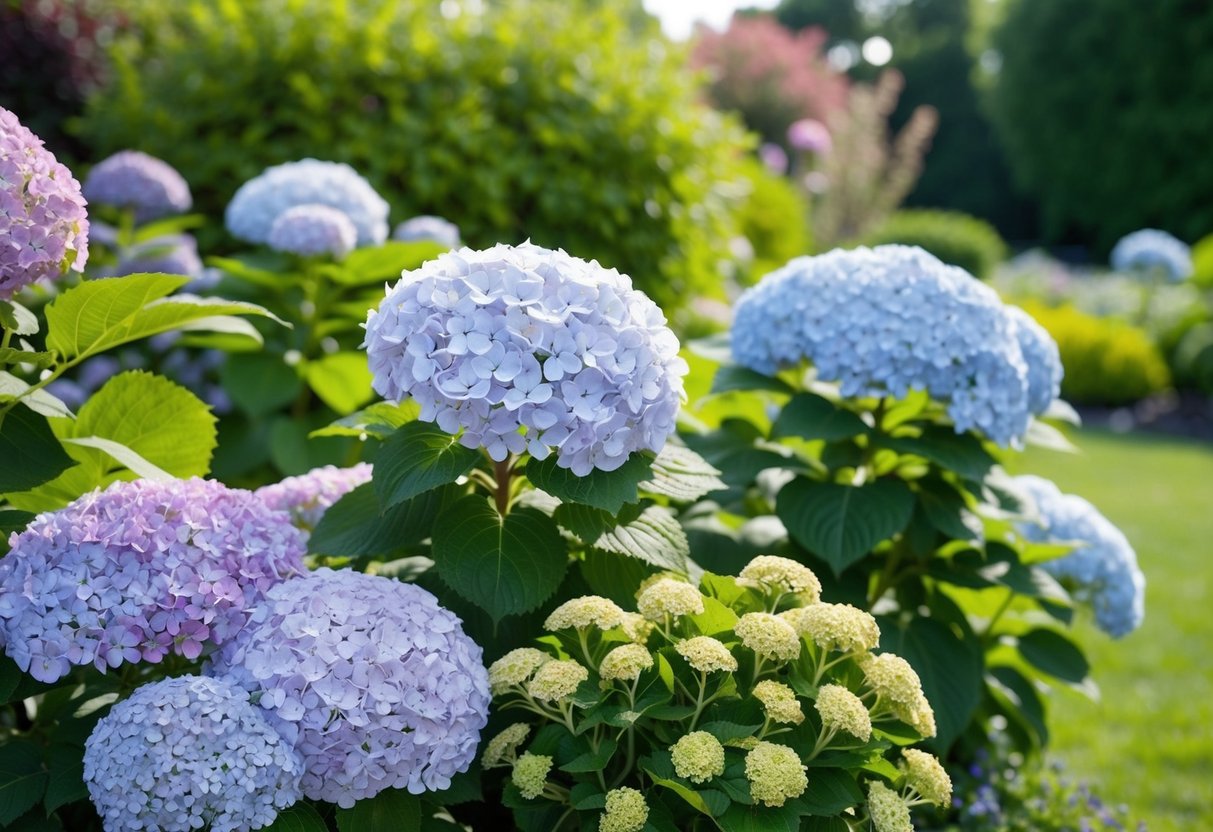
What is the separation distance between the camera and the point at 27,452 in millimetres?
1877

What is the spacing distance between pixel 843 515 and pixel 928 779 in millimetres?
685

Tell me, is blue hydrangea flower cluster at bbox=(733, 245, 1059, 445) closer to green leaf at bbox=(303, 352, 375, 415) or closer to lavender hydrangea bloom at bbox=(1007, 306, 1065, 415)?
lavender hydrangea bloom at bbox=(1007, 306, 1065, 415)

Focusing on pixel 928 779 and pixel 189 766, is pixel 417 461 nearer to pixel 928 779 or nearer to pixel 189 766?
pixel 189 766

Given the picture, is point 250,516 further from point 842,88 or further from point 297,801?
point 842,88

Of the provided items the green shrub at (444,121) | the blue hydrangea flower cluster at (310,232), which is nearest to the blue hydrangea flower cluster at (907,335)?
the blue hydrangea flower cluster at (310,232)

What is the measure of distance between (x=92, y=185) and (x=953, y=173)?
3332 cm

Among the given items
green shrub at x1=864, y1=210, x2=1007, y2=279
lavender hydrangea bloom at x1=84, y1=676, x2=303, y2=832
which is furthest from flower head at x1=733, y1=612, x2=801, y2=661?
green shrub at x1=864, y1=210, x2=1007, y2=279

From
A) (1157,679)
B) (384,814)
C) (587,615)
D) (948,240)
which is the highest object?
(587,615)

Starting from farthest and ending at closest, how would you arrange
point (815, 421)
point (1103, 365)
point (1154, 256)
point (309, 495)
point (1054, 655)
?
point (1154, 256), point (1103, 365), point (1054, 655), point (815, 421), point (309, 495)

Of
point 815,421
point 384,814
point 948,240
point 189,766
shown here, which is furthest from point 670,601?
point 948,240

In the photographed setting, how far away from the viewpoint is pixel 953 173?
112 feet

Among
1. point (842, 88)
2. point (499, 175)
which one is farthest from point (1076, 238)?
point (499, 175)

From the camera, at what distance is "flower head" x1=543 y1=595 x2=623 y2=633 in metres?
1.72

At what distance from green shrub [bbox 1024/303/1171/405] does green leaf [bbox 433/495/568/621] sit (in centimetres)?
1058
